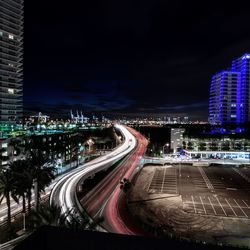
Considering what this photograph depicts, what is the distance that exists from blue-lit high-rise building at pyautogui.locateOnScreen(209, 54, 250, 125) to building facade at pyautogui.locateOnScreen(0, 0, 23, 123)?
13180 centimetres

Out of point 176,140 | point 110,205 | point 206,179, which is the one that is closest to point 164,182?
point 206,179

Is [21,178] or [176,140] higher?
[176,140]

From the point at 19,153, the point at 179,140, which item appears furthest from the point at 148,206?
the point at 179,140

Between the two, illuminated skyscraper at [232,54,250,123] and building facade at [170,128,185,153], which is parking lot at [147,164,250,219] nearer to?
building facade at [170,128,185,153]

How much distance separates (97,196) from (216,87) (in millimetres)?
164593

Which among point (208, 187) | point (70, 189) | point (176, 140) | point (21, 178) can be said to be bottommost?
point (208, 187)

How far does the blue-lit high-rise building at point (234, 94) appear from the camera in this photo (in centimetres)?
17788

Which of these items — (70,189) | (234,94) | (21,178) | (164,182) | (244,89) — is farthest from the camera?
(234,94)

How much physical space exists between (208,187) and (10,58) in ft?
363

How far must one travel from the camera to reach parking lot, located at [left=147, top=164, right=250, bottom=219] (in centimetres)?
4228

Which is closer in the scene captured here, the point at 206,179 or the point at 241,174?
the point at 206,179

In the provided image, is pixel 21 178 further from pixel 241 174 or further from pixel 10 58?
pixel 10 58

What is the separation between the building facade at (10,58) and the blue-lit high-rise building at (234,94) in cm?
13180

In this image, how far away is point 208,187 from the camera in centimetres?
5584
